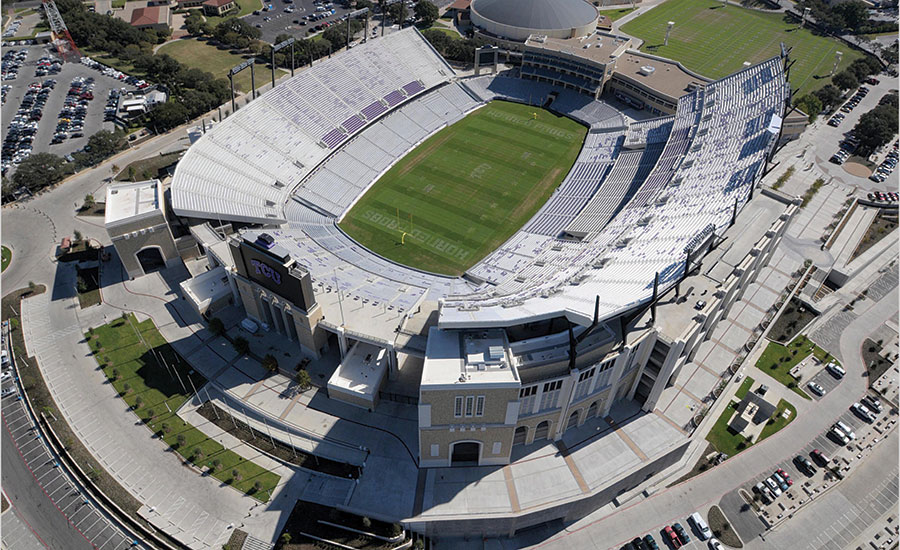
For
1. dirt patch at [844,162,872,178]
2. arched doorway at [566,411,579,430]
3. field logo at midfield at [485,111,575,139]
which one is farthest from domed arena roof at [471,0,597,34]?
arched doorway at [566,411,579,430]

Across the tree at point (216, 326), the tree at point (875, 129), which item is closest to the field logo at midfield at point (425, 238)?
the tree at point (216, 326)

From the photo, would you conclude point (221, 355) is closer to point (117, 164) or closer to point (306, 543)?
point (306, 543)

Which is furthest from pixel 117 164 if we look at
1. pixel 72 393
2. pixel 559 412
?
pixel 559 412

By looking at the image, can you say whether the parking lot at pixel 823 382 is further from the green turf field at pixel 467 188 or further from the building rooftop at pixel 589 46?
the building rooftop at pixel 589 46

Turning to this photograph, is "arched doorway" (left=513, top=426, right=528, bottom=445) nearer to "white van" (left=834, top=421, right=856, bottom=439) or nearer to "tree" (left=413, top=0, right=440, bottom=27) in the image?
"white van" (left=834, top=421, right=856, bottom=439)

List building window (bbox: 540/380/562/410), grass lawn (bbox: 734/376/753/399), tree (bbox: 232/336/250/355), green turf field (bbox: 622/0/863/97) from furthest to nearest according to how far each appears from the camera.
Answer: green turf field (bbox: 622/0/863/97), grass lawn (bbox: 734/376/753/399), tree (bbox: 232/336/250/355), building window (bbox: 540/380/562/410)
